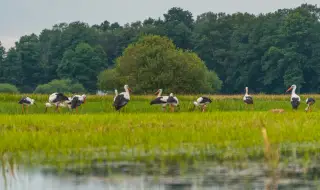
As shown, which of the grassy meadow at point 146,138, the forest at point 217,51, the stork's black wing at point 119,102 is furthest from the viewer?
the forest at point 217,51

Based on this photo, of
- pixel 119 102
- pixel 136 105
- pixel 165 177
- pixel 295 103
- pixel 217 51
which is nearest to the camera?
pixel 165 177

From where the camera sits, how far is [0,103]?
153 ft

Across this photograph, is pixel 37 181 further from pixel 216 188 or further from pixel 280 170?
pixel 280 170

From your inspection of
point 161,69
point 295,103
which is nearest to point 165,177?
point 295,103

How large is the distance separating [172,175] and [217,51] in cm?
13032

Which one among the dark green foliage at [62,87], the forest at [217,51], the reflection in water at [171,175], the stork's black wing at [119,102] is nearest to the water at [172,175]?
the reflection in water at [171,175]

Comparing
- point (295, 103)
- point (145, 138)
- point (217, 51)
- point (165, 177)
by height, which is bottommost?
point (165, 177)

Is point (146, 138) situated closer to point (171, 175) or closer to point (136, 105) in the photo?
point (171, 175)

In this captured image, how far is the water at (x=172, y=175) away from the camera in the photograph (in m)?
14.2

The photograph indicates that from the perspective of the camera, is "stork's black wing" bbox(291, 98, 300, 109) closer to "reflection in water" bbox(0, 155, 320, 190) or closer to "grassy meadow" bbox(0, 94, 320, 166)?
"grassy meadow" bbox(0, 94, 320, 166)

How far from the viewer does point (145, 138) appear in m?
21.6

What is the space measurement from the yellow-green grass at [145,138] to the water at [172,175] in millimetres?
1190

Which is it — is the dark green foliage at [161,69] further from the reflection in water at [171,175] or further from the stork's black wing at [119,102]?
the reflection in water at [171,175]

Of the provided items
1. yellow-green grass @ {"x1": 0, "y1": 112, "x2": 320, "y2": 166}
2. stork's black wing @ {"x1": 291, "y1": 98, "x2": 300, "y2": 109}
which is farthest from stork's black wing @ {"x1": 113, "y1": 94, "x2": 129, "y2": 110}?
yellow-green grass @ {"x1": 0, "y1": 112, "x2": 320, "y2": 166}
